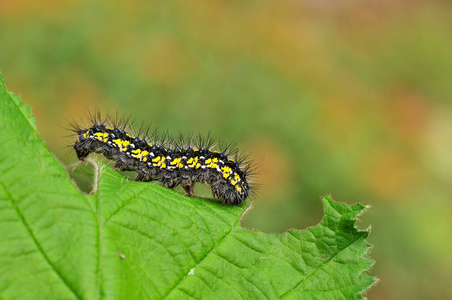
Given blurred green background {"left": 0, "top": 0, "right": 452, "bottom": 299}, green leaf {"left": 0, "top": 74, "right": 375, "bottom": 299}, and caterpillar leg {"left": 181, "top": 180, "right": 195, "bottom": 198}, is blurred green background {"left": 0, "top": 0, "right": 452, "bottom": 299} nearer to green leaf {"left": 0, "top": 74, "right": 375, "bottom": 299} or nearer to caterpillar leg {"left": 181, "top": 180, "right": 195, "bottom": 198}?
caterpillar leg {"left": 181, "top": 180, "right": 195, "bottom": 198}

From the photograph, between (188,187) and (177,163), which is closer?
(188,187)

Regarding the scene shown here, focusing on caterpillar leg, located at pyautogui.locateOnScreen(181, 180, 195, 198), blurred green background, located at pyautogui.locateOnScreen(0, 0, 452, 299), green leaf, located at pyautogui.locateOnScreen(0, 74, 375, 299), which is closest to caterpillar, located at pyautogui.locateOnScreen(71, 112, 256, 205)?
caterpillar leg, located at pyautogui.locateOnScreen(181, 180, 195, 198)

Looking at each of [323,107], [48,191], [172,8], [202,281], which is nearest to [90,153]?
[48,191]

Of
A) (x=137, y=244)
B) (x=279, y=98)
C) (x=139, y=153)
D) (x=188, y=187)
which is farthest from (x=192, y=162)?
(x=279, y=98)

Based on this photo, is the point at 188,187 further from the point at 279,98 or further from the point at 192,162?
the point at 279,98

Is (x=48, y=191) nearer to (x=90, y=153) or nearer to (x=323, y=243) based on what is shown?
(x=90, y=153)

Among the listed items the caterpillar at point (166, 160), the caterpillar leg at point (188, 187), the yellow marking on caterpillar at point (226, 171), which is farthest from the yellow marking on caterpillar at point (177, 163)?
the yellow marking on caterpillar at point (226, 171)
